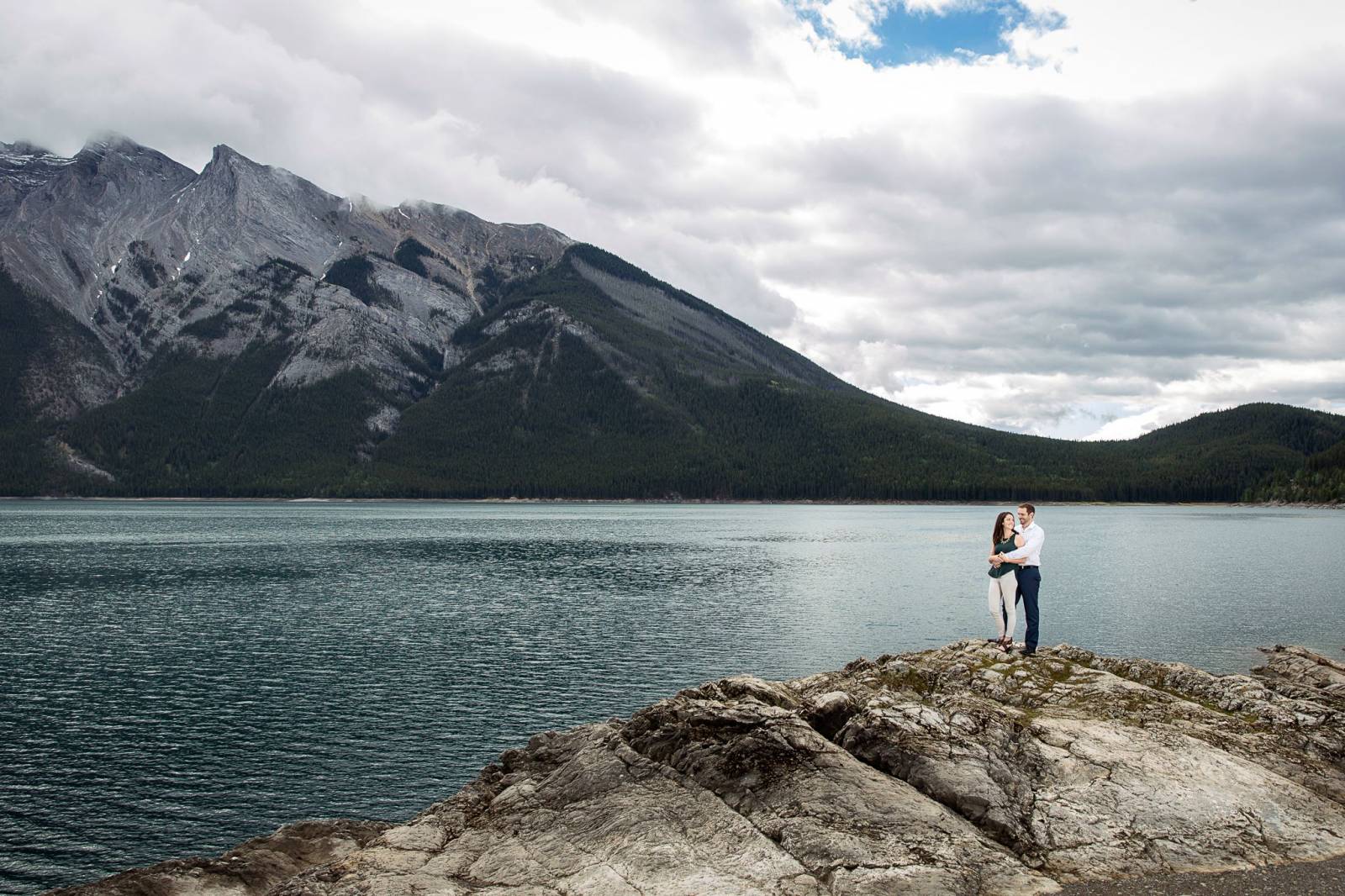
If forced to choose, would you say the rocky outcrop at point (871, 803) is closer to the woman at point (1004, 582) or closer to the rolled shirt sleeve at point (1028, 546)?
the woman at point (1004, 582)

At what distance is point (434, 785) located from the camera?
28688 millimetres

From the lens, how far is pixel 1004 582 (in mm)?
27906

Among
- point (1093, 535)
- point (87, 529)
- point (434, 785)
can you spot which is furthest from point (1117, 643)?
point (87, 529)

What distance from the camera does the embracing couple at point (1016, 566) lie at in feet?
84.9

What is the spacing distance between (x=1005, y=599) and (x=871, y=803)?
40.4 feet

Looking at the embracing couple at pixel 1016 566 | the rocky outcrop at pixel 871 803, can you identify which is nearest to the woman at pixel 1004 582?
the embracing couple at pixel 1016 566

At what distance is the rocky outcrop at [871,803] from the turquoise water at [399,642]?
8358 mm

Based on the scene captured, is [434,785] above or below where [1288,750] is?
below

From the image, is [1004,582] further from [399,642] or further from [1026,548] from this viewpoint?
[399,642]

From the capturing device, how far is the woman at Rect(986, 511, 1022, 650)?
26266 millimetres

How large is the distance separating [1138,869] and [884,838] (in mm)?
5131

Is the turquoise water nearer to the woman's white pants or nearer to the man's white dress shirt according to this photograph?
the woman's white pants

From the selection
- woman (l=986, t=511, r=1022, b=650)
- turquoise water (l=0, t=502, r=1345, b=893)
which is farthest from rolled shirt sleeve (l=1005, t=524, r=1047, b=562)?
turquoise water (l=0, t=502, r=1345, b=893)

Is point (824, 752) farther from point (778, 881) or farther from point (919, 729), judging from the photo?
point (778, 881)
